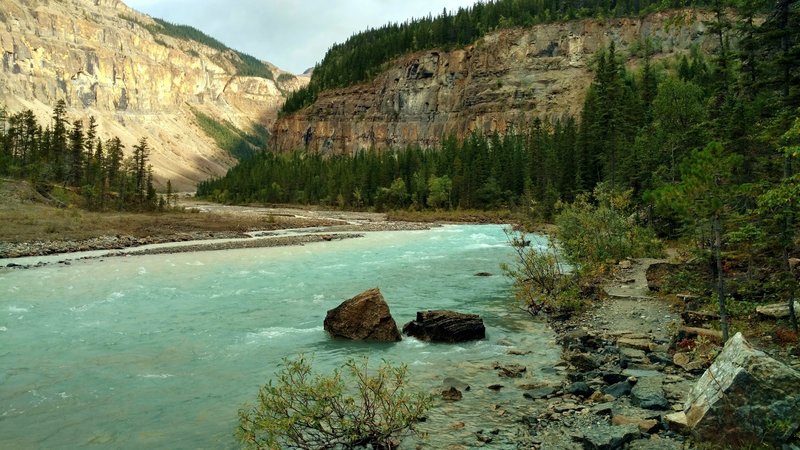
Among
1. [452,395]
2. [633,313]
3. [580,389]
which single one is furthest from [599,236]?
[452,395]

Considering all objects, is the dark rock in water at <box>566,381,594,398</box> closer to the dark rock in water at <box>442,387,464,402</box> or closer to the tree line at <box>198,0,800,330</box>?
the dark rock in water at <box>442,387,464,402</box>

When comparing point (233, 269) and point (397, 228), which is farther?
point (397, 228)

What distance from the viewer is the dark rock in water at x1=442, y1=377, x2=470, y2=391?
11734mm

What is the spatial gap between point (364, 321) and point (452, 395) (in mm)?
5787

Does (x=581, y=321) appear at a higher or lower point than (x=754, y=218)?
lower

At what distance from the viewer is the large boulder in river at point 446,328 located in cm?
1608

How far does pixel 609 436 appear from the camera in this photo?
8391mm

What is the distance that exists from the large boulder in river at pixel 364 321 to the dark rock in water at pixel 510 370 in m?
4.20

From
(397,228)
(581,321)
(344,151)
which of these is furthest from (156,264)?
(344,151)

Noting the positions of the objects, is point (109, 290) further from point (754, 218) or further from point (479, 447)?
point (754, 218)

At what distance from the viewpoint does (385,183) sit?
117062 millimetres

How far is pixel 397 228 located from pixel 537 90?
91588 mm

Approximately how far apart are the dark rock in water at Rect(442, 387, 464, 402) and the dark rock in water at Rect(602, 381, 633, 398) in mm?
3115

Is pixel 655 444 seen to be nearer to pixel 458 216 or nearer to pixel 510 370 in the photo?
pixel 510 370
